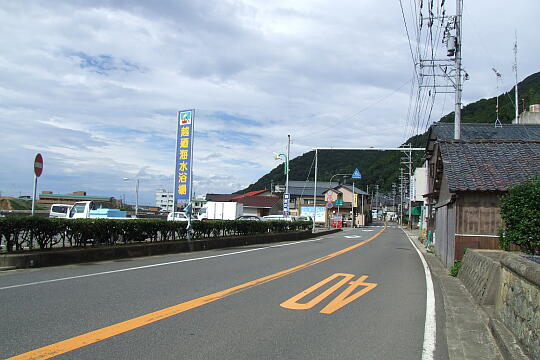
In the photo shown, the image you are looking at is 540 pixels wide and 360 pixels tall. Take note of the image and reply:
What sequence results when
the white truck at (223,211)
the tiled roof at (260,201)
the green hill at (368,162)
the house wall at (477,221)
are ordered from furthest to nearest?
the tiled roof at (260,201), the green hill at (368,162), the white truck at (223,211), the house wall at (477,221)

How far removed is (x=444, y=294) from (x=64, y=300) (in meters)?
7.82

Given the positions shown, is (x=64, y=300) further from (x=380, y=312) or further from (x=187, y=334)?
(x=380, y=312)

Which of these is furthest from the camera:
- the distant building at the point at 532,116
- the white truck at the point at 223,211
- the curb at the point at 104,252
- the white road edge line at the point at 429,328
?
the white truck at the point at 223,211

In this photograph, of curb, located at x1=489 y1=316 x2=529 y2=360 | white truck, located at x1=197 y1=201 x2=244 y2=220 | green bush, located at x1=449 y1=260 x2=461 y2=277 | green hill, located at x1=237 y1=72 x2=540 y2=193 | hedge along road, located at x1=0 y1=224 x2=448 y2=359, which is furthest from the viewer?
green hill, located at x1=237 y1=72 x2=540 y2=193

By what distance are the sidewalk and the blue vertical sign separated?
12.2 metres

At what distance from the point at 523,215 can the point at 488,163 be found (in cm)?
349

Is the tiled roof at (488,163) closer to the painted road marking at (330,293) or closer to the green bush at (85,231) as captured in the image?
the painted road marking at (330,293)

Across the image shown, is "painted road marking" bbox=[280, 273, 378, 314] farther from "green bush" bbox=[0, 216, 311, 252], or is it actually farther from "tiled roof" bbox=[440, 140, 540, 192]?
"green bush" bbox=[0, 216, 311, 252]

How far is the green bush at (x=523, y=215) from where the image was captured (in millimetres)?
11133

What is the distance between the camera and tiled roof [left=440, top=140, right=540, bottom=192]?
13227mm

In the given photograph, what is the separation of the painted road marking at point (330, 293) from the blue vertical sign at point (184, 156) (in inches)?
385

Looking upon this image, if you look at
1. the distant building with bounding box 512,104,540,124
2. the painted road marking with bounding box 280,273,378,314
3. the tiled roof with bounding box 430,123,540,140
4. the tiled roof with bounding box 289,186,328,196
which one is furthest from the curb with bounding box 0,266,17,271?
the tiled roof with bounding box 289,186,328,196

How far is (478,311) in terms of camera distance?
8164mm

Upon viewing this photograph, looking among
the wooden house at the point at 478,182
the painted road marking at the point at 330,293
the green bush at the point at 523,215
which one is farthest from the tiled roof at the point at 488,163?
the painted road marking at the point at 330,293
